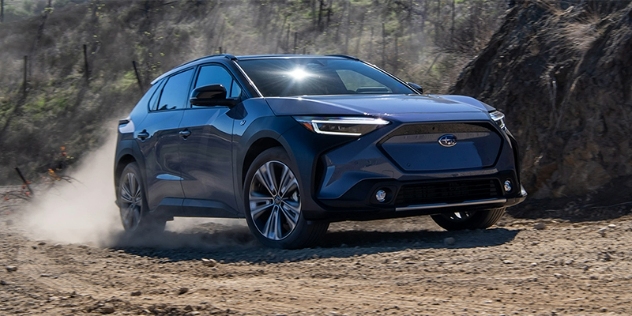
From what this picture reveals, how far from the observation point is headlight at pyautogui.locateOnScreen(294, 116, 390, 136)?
648 centimetres

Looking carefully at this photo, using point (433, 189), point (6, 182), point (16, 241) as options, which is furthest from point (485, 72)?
point (6, 182)

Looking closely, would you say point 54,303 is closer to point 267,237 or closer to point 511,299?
point 267,237

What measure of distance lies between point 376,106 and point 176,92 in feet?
9.33

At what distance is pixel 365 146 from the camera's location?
21.1 feet

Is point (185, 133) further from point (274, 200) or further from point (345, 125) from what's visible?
point (345, 125)

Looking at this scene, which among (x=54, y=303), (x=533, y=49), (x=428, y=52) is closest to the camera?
(x=54, y=303)

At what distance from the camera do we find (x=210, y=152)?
779 cm

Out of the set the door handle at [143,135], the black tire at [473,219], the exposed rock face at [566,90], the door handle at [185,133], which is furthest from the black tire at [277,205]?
the exposed rock face at [566,90]

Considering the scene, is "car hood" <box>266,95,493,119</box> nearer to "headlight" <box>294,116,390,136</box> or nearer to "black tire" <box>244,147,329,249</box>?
"headlight" <box>294,116,390,136</box>

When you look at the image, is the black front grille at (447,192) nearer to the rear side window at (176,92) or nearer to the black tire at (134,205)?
the rear side window at (176,92)

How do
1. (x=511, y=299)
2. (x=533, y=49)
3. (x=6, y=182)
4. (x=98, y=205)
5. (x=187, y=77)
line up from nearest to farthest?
(x=511, y=299), (x=187, y=77), (x=533, y=49), (x=98, y=205), (x=6, y=182)

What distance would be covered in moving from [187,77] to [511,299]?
5034 mm

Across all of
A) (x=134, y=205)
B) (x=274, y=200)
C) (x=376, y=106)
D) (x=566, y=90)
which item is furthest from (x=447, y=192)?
(x=134, y=205)

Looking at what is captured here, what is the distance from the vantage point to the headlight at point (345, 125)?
6.48 metres
